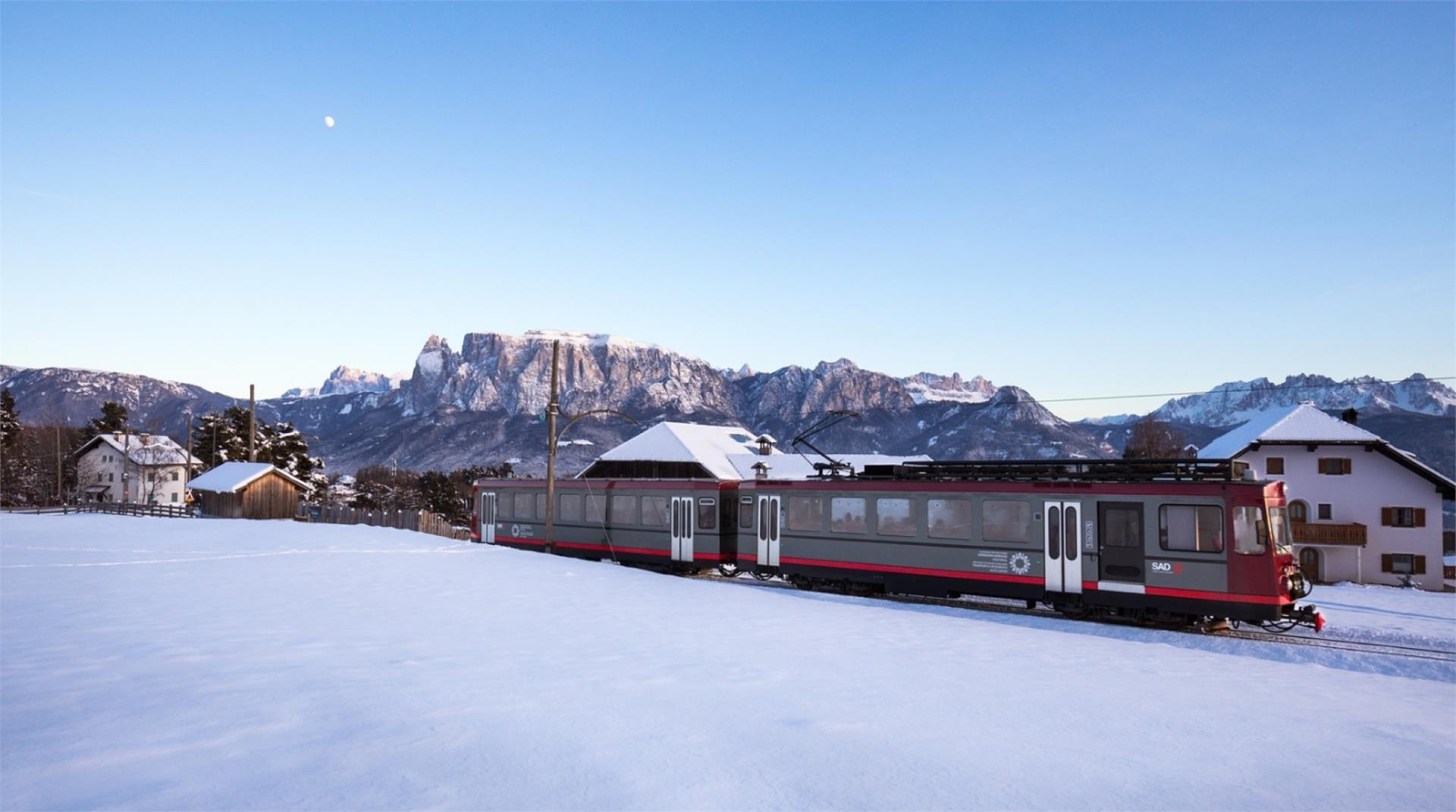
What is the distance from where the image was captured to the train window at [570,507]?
29562 mm

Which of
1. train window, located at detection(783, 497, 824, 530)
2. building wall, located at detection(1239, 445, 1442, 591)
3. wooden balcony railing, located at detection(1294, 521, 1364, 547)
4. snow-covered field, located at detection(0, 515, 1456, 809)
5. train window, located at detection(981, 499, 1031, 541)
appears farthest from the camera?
building wall, located at detection(1239, 445, 1442, 591)

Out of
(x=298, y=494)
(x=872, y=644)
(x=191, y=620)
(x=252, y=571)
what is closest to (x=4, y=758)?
(x=191, y=620)

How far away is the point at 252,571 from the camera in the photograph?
18891mm

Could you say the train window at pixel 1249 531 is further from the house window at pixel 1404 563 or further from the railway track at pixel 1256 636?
the house window at pixel 1404 563

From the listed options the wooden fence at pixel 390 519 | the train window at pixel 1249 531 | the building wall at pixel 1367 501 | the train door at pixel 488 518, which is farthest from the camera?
the wooden fence at pixel 390 519

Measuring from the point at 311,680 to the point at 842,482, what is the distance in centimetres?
1569

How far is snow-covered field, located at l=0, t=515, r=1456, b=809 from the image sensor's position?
5.57m

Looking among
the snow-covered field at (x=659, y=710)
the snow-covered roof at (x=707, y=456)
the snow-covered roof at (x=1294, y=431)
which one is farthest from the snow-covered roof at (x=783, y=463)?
the snow-covered field at (x=659, y=710)

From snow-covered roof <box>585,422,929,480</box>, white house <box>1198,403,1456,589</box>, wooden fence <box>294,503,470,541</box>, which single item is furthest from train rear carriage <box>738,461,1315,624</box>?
snow-covered roof <box>585,422,929,480</box>

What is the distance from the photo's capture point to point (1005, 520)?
18672mm

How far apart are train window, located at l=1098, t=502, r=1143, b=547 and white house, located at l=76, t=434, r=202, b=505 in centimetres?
8780

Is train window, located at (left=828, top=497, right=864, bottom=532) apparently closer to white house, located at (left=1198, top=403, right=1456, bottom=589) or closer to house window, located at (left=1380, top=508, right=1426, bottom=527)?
white house, located at (left=1198, top=403, right=1456, bottom=589)

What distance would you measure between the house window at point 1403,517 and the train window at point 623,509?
140ft

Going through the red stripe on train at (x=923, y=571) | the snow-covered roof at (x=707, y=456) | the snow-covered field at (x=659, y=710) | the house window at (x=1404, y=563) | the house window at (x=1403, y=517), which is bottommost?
the house window at (x=1404, y=563)
